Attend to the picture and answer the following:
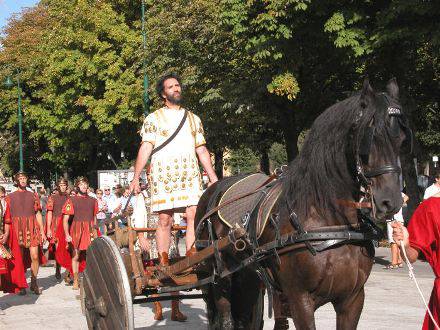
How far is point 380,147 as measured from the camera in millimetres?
4793

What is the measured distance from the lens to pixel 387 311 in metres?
10.0

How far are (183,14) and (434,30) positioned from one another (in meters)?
15.1

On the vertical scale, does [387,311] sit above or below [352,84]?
below

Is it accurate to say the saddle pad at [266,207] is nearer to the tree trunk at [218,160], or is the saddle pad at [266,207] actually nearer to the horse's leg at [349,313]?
the horse's leg at [349,313]

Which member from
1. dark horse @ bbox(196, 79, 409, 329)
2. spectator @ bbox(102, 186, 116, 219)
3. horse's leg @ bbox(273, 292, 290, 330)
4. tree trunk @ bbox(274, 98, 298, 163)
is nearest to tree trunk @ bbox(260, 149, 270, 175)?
tree trunk @ bbox(274, 98, 298, 163)

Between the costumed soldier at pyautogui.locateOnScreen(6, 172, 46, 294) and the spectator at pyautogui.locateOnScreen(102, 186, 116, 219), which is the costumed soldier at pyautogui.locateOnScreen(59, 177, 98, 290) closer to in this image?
the costumed soldier at pyautogui.locateOnScreen(6, 172, 46, 294)

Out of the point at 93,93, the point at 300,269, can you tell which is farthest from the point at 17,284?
the point at 93,93

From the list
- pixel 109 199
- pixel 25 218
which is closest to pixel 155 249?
pixel 25 218

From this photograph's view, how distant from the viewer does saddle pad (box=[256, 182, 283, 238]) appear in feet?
18.6

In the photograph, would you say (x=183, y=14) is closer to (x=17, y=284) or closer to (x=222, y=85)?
(x=222, y=85)

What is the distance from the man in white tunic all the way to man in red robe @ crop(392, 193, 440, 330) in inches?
127

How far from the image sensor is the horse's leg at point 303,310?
5.18m

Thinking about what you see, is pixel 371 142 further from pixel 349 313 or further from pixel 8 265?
pixel 8 265

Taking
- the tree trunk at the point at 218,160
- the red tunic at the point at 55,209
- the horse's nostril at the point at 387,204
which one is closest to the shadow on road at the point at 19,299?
the red tunic at the point at 55,209
